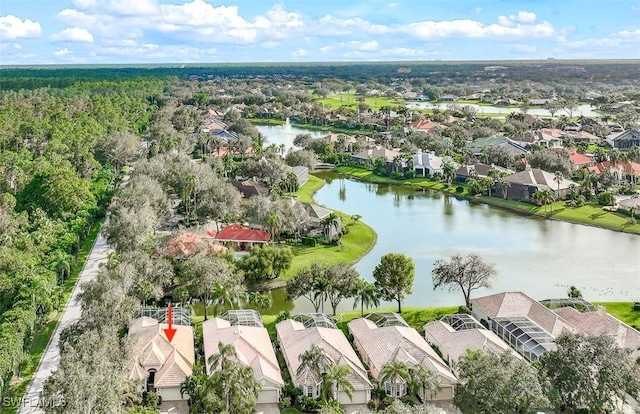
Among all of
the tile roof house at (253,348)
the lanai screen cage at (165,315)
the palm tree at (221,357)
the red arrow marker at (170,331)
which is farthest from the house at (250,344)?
the red arrow marker at (170,331)

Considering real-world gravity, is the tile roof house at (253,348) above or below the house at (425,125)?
below

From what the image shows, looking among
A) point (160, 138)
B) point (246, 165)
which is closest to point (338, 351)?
point (246, 165)

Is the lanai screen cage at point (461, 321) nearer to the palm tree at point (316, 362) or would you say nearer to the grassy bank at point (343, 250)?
the palm tree at point (316, 362)

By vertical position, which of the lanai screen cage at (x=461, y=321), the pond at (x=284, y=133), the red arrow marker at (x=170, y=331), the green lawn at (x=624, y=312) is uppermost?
the red arrow marker at (x=170, y=331)

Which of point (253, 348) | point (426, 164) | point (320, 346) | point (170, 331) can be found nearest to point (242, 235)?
point (170, 331)

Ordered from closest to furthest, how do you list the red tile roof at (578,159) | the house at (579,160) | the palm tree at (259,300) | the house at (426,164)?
the palm tree at (259,300), the house at (579,160), the house at (426,164), the red tile roof at (578,159)

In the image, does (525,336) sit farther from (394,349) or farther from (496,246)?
(496,246)

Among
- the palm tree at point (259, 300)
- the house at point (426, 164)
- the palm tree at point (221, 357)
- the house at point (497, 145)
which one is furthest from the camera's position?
the house at point (497, 145)

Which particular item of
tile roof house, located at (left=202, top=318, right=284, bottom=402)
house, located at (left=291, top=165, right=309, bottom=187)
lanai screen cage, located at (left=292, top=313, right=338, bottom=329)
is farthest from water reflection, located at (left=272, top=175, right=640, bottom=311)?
tile roof house, located at (left=202, top=318, right=284, bottom=402)
